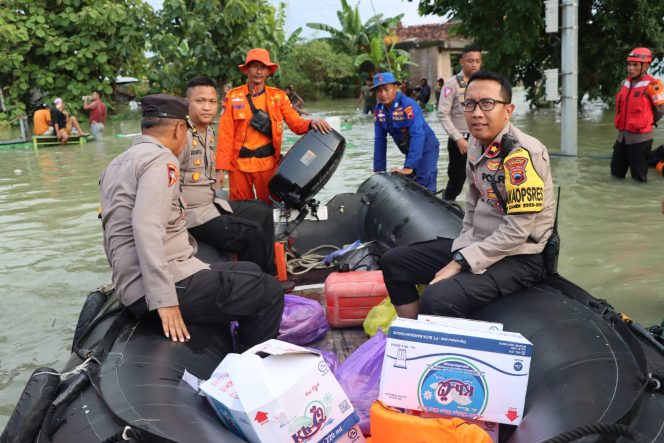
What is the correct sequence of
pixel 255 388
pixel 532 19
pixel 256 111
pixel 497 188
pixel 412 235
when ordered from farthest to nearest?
pixel 532 19, pixel 256 111, pixel 412 235, pixel 497 188, pixel 255 388

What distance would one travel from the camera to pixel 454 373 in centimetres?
188

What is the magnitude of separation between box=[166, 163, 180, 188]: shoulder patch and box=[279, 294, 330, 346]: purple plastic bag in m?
1.01

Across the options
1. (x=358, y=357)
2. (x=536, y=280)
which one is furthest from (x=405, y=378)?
(x=536, y=280)

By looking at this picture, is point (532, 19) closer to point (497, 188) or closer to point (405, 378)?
point (497, 188)

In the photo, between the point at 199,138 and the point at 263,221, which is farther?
the point at 263,221

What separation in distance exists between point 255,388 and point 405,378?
1.52ft

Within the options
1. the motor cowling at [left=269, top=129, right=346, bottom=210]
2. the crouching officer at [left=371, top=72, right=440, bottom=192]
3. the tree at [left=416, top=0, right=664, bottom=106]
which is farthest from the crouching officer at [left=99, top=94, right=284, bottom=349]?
the tree at [left=416, top=0, right=664, bottom=106]

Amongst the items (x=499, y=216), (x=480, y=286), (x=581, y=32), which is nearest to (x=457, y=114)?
(x=499, y=216)

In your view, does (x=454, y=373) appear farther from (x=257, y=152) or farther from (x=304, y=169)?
(x=257, y=152)

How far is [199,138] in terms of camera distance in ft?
11.9

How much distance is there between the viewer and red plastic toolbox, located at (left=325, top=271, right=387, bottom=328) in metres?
3.34

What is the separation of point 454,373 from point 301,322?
140 centimetres

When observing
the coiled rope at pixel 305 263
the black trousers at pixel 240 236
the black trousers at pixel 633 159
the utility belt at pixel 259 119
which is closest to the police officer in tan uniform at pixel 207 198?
the black trousers at pixel 240 236

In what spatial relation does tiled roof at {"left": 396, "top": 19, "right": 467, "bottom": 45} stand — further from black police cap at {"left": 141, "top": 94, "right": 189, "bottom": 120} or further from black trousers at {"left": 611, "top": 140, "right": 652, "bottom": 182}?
black police cap at {"left": 141, "top": 94, "right": 189, "bottom": 120}
